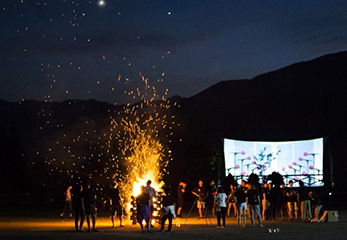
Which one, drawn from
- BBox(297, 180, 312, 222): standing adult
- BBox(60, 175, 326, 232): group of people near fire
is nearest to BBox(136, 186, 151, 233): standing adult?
BBox(60, 175, 326, 232): group of people near fire

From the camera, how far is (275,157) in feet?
160

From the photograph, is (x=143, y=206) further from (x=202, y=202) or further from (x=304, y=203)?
(x=304, y=203)

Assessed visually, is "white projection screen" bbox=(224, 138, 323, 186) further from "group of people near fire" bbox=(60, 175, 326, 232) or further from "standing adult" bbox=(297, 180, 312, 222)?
"standing adult" bbox=(297, 180, 312, 222)

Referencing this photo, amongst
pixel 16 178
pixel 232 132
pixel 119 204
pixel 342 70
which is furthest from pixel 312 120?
pixel 119 204

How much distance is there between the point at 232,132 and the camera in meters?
101

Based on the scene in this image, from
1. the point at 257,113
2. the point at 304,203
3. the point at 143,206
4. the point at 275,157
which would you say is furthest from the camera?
the point at 257,113

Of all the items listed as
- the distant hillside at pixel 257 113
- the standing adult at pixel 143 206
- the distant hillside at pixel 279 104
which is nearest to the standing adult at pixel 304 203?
the standing adult at pixel 143 206

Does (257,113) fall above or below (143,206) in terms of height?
above

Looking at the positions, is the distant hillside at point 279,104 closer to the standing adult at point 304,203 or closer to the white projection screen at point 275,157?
the white projection screen at point 275,157

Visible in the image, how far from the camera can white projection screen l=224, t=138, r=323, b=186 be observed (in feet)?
157

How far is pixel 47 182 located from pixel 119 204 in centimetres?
3396

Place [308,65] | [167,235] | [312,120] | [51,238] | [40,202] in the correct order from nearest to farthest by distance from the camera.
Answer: [51,238] → [167,235] → [40,202] → [312,120] → [308,65]

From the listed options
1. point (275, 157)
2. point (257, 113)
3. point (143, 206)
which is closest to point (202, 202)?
point (143, 206)

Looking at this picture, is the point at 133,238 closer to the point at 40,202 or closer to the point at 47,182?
the point at 40,202
